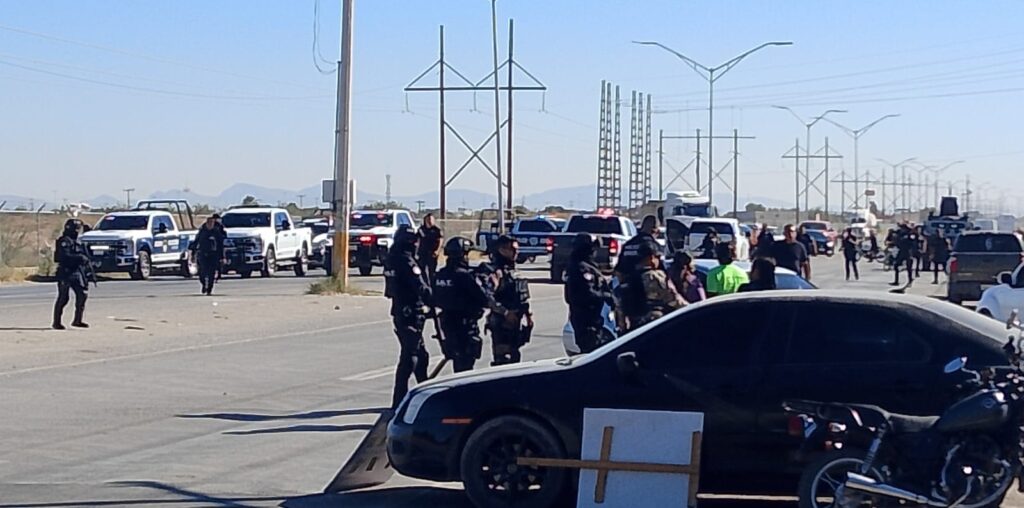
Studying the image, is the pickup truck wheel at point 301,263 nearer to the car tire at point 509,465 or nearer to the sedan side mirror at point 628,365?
the car tire at point 509,465

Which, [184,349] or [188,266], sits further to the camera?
[188,266]

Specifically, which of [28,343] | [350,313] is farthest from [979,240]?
[28,343]

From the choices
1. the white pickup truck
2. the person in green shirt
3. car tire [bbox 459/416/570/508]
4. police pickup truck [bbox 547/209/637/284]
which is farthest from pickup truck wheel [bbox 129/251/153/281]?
car tire [bbox 459/416/570/508]

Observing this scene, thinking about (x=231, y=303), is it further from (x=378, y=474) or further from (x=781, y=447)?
(x=781, y=447)

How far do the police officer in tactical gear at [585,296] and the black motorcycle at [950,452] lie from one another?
18.3ft

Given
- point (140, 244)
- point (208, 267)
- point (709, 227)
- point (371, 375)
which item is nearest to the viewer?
point (371, 375)

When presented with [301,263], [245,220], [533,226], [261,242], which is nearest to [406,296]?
[261,242]

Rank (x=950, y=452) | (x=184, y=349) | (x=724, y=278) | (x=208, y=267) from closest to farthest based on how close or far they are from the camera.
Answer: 1. (x=950, y=452)
2. (x=724, y=278)
3. (x=184, y=349)
4. (x=208, y=267)

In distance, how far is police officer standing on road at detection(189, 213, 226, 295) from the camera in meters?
32.0

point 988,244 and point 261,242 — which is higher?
point 988,244

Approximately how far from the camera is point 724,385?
9211 millimetres

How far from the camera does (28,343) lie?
2203 centimetres

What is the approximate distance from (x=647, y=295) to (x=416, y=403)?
3.85m

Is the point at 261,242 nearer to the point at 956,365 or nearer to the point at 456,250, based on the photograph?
the point at 456,250
